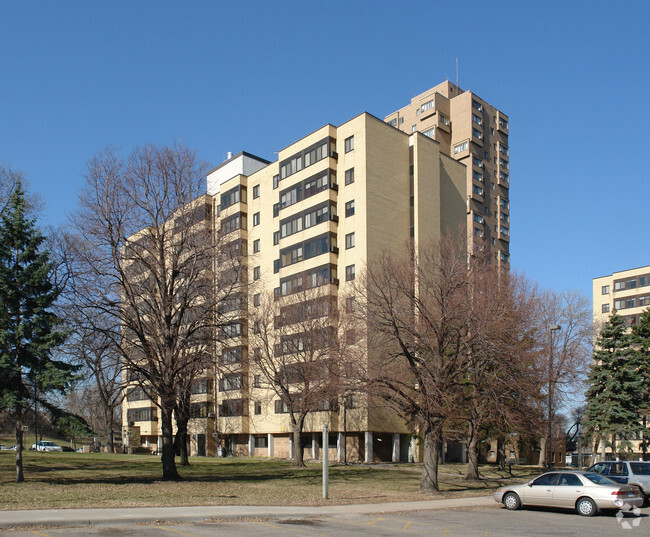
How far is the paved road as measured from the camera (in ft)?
47.9

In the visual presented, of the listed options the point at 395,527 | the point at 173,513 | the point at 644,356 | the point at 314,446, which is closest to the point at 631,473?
the point at 395,527

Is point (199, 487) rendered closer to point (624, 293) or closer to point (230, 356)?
point (230, 356)

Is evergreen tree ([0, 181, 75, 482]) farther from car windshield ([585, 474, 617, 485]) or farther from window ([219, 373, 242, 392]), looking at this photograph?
car windshield ([585, 474, 617, 485])

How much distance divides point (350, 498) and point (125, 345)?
1425cm

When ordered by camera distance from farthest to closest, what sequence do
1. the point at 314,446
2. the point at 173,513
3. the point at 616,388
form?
the point at 314,446 → the point at 616,388 → the point at 173,513

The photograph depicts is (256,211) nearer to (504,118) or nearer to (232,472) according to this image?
(232,472)

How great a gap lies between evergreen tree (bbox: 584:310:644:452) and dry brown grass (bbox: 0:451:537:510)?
48.3 ft

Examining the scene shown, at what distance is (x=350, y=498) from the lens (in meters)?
23.2

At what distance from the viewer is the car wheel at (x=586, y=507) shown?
20172 millimetres

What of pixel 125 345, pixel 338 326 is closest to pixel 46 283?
pixel 125 345

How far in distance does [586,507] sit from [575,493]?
21.0 inches

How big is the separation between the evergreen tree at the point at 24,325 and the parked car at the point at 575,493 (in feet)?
57.7

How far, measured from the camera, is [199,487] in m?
25.6

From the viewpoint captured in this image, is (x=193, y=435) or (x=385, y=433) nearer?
(x=385, y=433)
